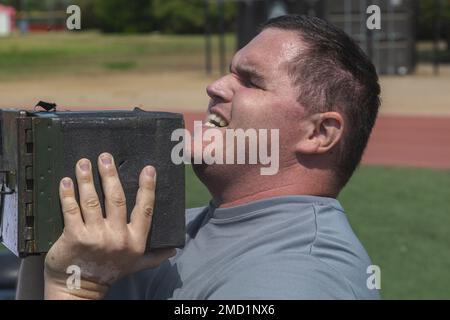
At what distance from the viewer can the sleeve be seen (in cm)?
171

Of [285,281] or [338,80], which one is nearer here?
[285,281]

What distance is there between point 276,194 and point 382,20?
80.4 ft

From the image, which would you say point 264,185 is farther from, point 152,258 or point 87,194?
point 87,194

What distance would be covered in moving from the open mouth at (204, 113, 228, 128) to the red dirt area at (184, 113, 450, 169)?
936 cm

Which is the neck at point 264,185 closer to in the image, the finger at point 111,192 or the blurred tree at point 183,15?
the finger at point 111,192

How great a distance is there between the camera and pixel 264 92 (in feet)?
6.73

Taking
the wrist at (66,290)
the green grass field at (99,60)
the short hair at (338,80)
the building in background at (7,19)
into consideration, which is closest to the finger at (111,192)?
A: the wrist at (66,290)

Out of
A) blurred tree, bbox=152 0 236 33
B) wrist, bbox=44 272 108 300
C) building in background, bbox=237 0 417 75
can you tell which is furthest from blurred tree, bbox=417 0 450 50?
wrist, bbox=44 272 108 300

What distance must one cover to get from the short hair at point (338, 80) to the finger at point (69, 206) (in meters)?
0.59

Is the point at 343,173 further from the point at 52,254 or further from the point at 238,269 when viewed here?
the point at 52,254

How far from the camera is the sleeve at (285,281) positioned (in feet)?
5.63

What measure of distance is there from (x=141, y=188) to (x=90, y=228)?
0.12 meters

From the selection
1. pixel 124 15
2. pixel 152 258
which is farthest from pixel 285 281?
pixel 124 15
